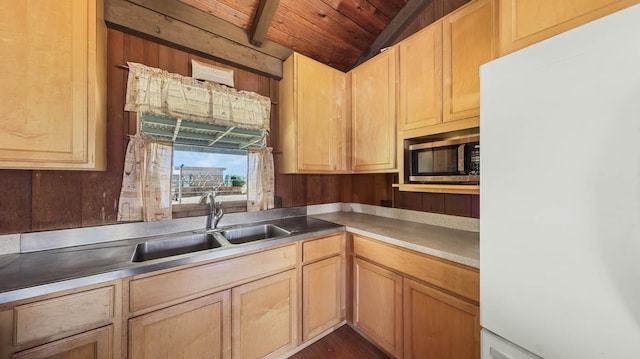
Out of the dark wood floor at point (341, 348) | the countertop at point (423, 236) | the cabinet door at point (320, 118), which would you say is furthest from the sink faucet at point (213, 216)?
the dark wood floor at point (341, 348)

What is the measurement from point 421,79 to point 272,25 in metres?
1.34

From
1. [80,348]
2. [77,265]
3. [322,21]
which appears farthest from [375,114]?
[80,348]

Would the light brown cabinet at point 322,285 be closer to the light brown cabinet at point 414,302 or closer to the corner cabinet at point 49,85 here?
the light brown cabinet at point 414,302

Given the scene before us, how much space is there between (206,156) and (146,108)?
49 centimetres

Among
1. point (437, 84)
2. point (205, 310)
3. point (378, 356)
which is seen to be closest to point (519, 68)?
point (437, 84)

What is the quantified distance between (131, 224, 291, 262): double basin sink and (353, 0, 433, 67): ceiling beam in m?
2.10

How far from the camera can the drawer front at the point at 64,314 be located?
2.77ft

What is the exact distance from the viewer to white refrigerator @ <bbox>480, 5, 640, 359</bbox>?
0.54 metres

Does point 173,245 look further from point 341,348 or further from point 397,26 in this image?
point 397,26

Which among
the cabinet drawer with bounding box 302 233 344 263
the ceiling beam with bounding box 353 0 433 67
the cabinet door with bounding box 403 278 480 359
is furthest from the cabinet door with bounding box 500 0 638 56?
the cabinet drawer with bounding box 302 233 344 263

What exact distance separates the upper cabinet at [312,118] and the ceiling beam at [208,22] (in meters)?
0.16

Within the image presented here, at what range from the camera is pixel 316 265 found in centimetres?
169

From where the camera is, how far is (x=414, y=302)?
1379 millimetres

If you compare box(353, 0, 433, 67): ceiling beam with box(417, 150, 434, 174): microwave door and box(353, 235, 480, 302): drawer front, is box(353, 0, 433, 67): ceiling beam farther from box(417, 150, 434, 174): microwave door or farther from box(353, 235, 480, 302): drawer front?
box(353, 235, 480, 302): drawer front
